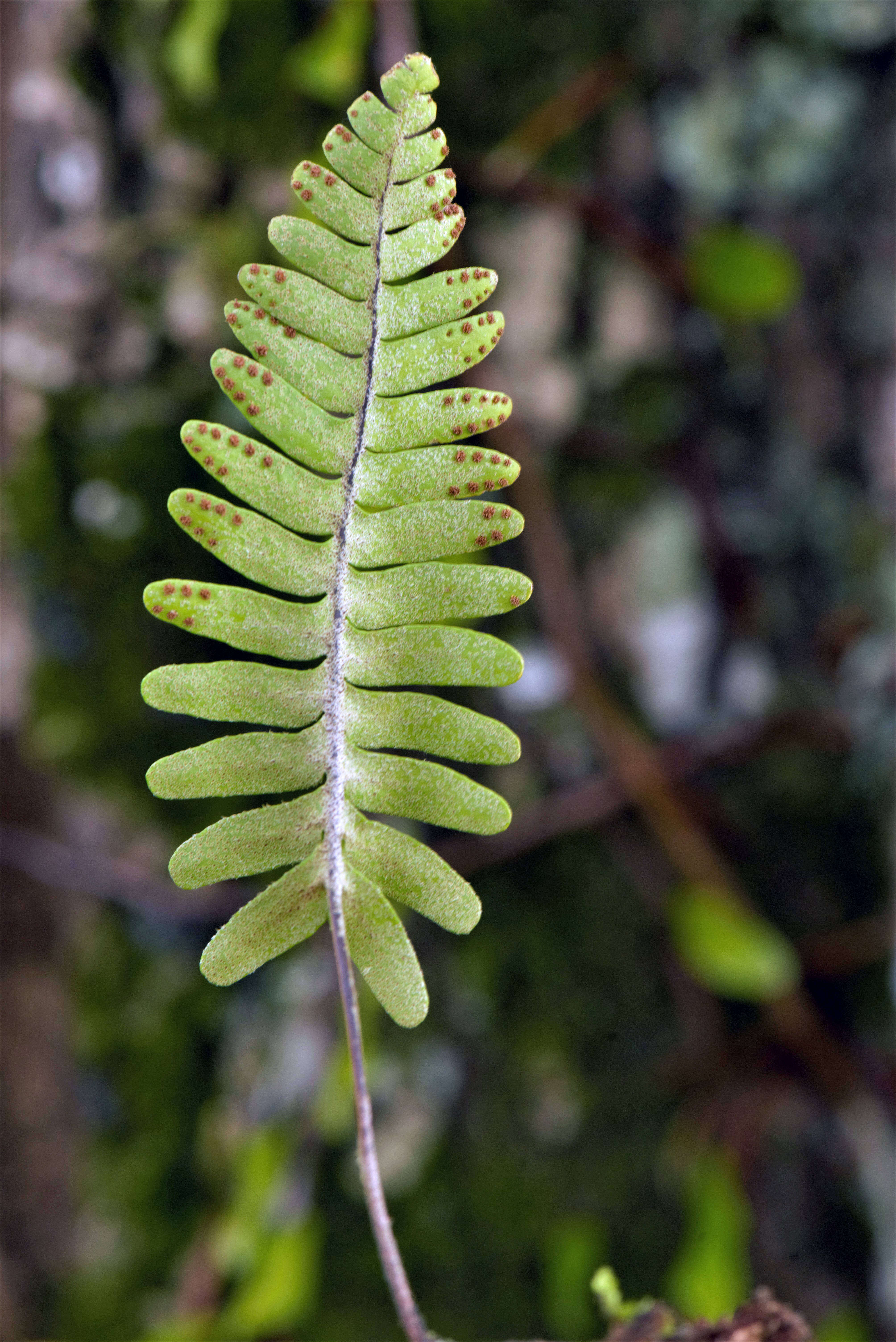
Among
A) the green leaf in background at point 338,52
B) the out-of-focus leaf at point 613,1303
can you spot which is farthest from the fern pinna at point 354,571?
the green leaf in background at point 338,52

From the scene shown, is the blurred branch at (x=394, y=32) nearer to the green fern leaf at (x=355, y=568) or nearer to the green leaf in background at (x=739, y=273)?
the green leaf in background at (x=739, y=273)

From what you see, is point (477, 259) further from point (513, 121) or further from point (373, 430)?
point (373, 430)

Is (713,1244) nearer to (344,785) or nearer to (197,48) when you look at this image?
(344,785)

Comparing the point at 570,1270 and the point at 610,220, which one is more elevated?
the point at 610,220

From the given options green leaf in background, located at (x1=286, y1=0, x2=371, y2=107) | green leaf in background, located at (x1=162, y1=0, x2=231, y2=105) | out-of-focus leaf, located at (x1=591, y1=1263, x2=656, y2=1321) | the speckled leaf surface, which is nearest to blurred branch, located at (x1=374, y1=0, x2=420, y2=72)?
green leaf in background, located at (x1=286, y1=0, x2=371, y2=107)

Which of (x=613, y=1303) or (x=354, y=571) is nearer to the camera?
(x=354, y=571)

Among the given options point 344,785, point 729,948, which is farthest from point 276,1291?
point 344,785
